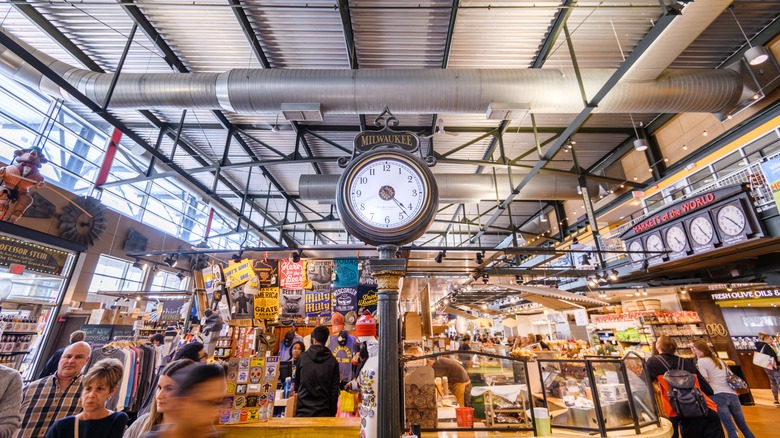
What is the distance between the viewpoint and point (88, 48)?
603cm

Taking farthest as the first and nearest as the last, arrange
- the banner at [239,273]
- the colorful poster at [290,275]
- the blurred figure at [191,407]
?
the colorful poster at [290,275] < the banner at [239,273] < the blurred figure at [191,407]

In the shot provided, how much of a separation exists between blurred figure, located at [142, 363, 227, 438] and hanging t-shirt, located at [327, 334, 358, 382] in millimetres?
4750

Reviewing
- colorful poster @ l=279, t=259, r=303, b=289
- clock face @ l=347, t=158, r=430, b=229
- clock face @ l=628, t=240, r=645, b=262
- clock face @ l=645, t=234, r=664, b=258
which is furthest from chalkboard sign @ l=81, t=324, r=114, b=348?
clock face @ l=645, t=234, r=664, b=258

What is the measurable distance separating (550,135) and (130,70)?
1017 cm

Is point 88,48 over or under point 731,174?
over

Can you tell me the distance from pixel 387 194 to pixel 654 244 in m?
9.87

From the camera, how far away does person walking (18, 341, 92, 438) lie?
2822mm

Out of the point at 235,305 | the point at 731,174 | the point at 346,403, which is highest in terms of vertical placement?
the point at 731,174

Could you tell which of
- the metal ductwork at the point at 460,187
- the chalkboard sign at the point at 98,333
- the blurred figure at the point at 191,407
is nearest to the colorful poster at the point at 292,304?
the metal ductwork at the point at 460,187

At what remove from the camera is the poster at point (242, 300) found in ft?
20.7

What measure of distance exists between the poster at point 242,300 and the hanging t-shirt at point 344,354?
6.14 ft

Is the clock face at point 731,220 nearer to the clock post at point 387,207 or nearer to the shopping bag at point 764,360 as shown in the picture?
the shopping bag at point 764,360

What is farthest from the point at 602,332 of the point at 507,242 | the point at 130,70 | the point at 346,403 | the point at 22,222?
the point at 22,222

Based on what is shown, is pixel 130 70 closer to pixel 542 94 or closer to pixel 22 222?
pixel 22 222
